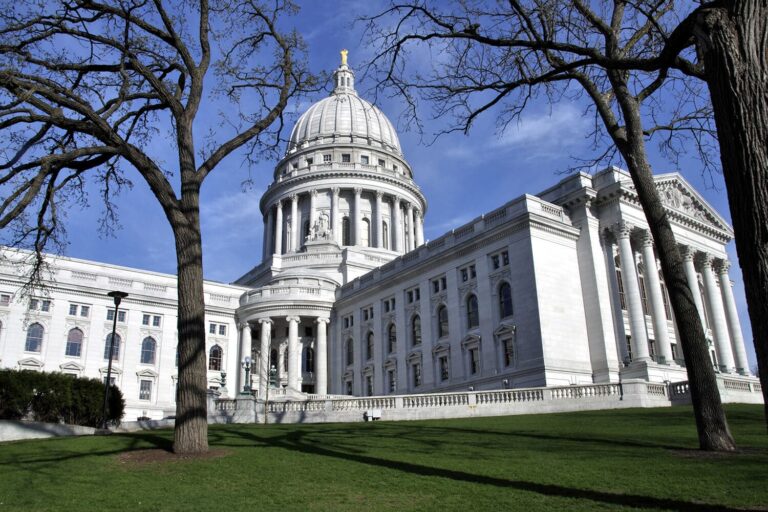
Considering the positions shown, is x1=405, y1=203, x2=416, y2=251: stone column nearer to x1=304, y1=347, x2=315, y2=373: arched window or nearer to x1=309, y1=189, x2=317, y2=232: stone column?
x1=309, y1=189, x2=317, y2=232: stone column

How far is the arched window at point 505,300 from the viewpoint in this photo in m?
48.7

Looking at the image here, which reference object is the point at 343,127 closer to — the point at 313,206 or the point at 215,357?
the point at 313,206

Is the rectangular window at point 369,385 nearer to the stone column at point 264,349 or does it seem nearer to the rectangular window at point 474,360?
the stone column at point 264,349

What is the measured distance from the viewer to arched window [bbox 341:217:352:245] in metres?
87.8

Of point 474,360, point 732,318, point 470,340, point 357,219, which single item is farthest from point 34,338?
point 732,318

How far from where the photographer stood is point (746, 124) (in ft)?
25.2

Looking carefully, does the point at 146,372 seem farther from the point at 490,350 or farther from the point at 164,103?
the point at 164,103

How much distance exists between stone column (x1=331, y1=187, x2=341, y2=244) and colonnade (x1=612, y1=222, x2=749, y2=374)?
42.6 m

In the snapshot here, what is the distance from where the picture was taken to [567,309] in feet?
155

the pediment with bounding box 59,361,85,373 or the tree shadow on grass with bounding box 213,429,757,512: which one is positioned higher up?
the pediment with bounding box 59,361,85,373

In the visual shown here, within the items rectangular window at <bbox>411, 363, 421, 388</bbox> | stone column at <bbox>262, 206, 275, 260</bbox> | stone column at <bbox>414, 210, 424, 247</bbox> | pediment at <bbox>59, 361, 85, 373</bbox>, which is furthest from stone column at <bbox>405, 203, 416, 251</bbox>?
pediment at <bbox>59, 361, 85, 373</bbox>

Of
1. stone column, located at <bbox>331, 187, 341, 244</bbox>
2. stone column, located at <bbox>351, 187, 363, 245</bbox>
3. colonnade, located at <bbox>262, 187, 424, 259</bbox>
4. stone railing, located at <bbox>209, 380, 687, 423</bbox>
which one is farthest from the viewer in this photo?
colonnade, located at <bbox>262, 187, 424, 259</bbox>

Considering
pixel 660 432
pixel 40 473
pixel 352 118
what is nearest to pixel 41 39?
pixel 40 473

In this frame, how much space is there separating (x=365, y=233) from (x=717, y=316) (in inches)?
1856
